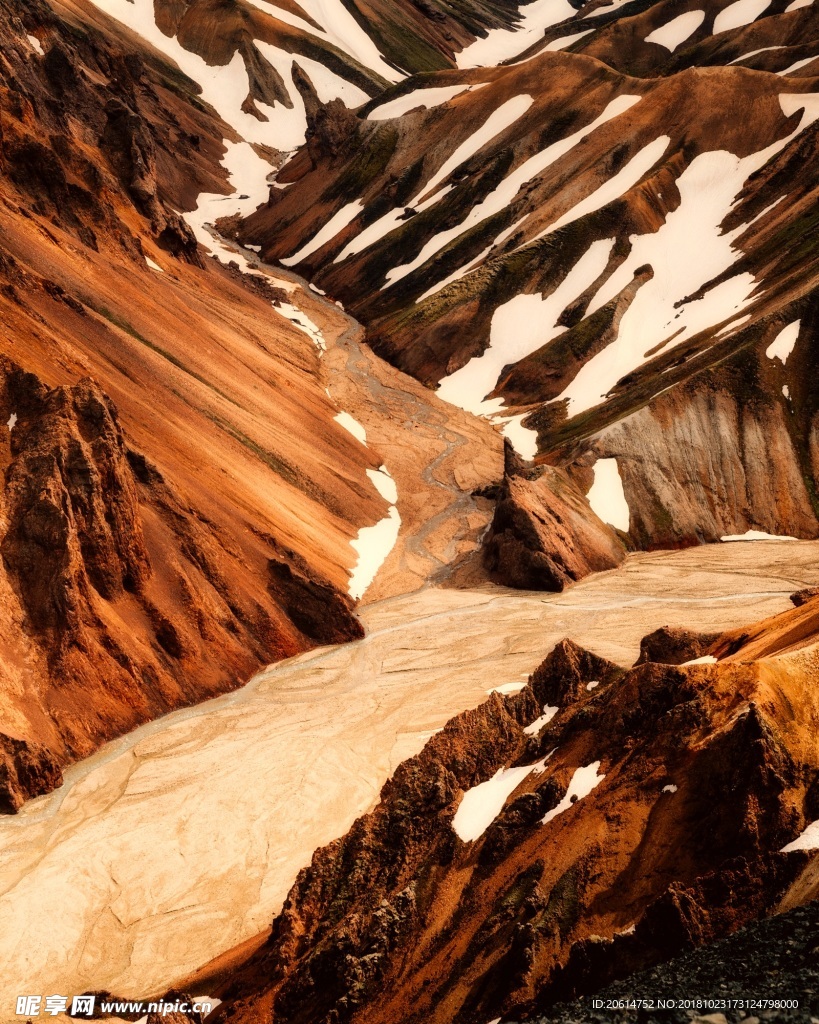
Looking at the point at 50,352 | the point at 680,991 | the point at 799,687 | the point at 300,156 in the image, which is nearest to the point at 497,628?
the point at 50,352

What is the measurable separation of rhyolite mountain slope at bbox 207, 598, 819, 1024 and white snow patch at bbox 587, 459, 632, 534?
3955cm

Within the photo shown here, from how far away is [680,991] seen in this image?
Result: 1280cm

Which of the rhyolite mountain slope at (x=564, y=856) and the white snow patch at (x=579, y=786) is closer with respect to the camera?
the rhyolite mountain slope at (x=564, y=856)

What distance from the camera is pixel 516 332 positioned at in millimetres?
92750

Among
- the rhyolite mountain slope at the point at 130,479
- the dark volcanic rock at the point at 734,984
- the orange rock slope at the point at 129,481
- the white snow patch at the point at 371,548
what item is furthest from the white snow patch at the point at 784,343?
the dark volcanic rock at the point at 734,984

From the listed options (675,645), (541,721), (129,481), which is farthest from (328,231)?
(541,721)

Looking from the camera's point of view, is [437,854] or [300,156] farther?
[300,156]

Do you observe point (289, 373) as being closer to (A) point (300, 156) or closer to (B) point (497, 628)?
(B) point (497, 628)

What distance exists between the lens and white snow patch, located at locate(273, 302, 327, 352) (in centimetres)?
9900

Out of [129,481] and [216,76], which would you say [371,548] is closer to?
[129,481]

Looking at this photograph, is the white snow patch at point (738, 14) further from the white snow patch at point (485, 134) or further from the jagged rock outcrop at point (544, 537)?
the jagged rock outcrop at point (544, 537)

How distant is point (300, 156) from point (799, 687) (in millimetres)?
153487

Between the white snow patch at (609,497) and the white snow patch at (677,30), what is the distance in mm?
128489

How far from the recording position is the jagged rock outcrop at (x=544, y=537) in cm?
5522
